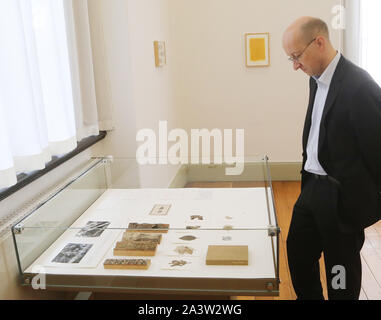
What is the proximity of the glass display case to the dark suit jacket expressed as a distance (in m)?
0.42

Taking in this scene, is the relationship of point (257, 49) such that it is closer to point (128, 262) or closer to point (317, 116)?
point (317, 116)

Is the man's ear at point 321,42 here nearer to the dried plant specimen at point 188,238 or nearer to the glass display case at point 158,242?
the glass display case at point 158,242

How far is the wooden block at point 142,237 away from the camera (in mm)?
2234

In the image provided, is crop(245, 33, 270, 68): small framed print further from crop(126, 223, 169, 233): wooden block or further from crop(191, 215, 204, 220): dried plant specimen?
crop(126, 223, 169, 233): wooden block

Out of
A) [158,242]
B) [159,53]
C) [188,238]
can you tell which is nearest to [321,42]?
[188,238]

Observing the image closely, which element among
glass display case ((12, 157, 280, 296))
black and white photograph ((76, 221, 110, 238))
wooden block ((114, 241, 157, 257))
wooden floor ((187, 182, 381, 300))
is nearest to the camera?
glass display case ((12, 157, 280, 296))

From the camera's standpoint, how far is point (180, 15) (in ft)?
19.7

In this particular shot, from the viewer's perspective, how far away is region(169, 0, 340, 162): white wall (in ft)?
19.2

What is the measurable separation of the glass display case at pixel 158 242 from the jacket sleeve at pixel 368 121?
57cm

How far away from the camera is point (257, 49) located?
594cm

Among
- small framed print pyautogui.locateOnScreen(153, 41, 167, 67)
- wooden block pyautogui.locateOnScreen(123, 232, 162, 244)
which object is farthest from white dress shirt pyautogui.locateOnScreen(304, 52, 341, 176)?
small framed print pyautogui.locateOnScreen(153, 41, 167, 67)
